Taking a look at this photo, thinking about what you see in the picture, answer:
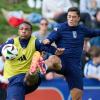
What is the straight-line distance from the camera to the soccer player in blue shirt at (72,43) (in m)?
9.70

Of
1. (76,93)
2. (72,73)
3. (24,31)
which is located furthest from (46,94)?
(24,31)

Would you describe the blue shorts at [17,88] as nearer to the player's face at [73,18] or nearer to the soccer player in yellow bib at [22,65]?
the soccer player in yellow bib at [22,65]

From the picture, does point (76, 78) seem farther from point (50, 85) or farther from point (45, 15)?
point (45, 15)

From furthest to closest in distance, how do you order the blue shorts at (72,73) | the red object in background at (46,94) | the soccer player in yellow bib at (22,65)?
1. the red object in background at (46,94)
2. the blue shorts at (72,73)
3. the soccer player in yellow bib at (22,65)

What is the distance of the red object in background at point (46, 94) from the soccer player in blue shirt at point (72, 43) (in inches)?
36.6

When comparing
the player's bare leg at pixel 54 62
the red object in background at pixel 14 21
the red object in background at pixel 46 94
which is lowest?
the red object in background at pixel 46 94

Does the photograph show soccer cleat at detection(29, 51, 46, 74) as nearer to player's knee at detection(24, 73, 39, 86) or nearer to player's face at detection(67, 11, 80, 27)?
player's knee at detection(24, 73, 39, 86)

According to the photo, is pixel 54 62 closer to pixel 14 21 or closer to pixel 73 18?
pixel 73 18

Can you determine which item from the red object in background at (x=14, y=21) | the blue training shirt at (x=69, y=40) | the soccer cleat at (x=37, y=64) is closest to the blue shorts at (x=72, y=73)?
the blue training shirt at (x=69, y=40)

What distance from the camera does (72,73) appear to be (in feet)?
32.4

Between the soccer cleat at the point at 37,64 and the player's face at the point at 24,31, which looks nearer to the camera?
the soccer cleat at the point at 37,64

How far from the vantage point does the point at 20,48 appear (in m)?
9.19

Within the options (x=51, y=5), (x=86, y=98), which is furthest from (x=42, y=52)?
(x=51, y=5)

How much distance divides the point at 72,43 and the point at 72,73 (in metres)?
0.56
